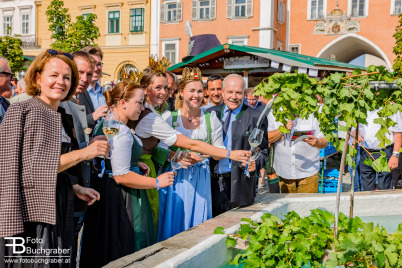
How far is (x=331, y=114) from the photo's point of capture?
2693mm

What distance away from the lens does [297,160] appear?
484 centimetres

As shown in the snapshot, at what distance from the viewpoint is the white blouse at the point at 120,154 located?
2.99 meters

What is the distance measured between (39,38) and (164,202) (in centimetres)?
3063

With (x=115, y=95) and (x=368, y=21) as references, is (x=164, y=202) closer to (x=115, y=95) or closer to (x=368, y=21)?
(x=115, y=95)

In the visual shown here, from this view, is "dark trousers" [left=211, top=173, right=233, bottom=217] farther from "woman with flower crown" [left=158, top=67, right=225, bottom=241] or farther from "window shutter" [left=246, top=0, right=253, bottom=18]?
"window shutter" [left=246, top=0, right=253, bottom=18]

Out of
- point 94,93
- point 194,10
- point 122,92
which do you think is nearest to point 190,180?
point 122,92

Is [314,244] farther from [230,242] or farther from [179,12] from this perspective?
[179,12]

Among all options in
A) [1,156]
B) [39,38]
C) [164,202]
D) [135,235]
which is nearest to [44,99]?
[1,156]

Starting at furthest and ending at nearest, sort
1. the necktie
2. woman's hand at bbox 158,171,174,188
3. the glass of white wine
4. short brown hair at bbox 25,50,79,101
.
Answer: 1. the necktie
2. woman's hand at bbox 158,171,174,188
3. the glass of white wine
4. short brown hair at bbox 25,50,79,101

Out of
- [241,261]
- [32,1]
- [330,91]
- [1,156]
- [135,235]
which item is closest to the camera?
[1,156]

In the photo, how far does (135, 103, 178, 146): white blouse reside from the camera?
137 inches

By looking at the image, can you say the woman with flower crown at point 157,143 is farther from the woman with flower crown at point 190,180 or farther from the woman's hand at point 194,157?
the woman with flower crown at point 190,180

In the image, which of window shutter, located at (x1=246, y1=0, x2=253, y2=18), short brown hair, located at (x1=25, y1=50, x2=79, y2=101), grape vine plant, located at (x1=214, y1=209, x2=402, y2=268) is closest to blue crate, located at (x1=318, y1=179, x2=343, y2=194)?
grape vine plant, located at (x1=214, y1=209, x2=402, y2=268)

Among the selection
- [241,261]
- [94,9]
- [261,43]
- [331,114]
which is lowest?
[241,261]
